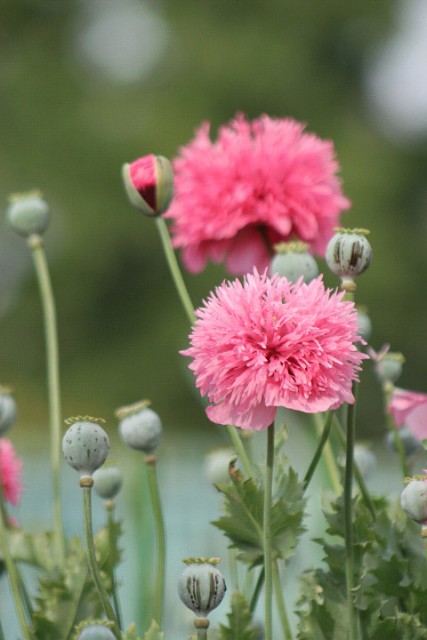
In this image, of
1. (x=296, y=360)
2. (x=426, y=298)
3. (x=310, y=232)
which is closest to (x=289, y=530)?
(x=296, y=360)

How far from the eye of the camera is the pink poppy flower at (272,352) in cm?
67

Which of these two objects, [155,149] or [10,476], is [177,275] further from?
[155,149]

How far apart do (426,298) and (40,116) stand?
339cm

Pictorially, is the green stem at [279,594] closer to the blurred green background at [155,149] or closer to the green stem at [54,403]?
the green stem at [54,403]

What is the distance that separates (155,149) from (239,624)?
8271 millimetres

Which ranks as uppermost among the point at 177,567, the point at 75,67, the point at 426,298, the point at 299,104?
the point at 75,67

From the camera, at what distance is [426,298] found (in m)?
8.41

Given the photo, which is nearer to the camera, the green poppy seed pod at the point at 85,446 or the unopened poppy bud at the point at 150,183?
the green poppy seed pod at the point at 85,446

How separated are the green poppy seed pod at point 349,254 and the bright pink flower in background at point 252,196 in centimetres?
31

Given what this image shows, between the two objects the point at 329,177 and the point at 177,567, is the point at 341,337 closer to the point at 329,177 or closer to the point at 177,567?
the point at 329,177

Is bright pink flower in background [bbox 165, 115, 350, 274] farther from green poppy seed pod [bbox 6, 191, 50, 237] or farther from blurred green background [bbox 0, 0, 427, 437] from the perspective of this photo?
blurred green background [bbox 0, 0, 427, 437]

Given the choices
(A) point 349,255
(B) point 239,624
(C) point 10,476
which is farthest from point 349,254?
(C) point 10,476

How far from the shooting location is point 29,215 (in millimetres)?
1009

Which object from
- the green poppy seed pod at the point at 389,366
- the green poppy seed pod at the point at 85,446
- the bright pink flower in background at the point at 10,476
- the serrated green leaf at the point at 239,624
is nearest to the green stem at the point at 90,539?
the green poppy seed pod at the point at 85,446
